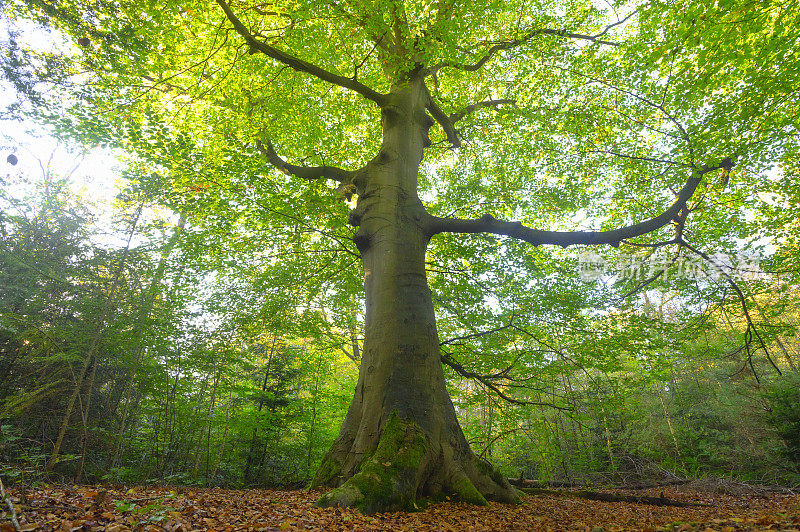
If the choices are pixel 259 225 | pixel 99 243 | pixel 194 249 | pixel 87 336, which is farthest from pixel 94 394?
pixel 259 225

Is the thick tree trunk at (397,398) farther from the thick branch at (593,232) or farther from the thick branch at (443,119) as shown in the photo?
the thick branch at (443,119)

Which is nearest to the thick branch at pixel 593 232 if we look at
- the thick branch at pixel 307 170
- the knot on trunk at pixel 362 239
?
the knot on trunk at pixel 362 239

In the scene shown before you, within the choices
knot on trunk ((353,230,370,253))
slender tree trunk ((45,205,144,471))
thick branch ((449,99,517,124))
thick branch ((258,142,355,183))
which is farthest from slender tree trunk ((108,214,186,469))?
thick branch ((449,99,517,124))

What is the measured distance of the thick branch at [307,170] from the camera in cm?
650

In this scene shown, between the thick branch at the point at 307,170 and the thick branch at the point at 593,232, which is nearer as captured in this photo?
the thick branch at the point at 593,232

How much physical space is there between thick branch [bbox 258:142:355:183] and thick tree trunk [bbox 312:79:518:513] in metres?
1.06

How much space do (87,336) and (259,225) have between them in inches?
154

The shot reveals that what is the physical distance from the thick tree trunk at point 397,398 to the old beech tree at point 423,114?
2 centimetres

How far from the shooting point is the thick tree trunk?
10.8 feet

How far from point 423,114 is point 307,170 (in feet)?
8.31

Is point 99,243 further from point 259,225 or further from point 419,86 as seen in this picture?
point 419,86

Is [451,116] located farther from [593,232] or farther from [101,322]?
[101,322]

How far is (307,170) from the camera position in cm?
653

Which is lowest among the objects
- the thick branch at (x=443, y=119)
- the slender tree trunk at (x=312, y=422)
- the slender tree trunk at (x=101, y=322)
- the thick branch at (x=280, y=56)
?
the slender tree trunk at (x=312, y=422)
